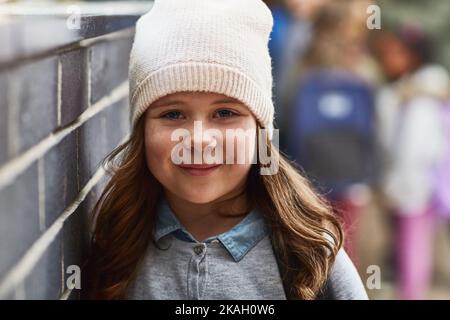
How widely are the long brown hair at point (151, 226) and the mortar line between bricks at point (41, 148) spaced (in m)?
0.11

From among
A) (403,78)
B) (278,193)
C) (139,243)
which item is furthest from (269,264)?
(403,78)

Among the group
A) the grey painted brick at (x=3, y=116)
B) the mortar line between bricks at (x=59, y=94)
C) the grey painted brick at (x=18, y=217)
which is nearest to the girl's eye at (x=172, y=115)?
the mortar line between bricks at (x=59, y=94)

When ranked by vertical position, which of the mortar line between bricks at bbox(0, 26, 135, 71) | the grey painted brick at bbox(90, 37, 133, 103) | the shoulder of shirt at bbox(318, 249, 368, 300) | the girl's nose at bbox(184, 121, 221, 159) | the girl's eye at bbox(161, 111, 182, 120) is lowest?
the shoulder of shirt at bbox(318, 249, 368, 300)

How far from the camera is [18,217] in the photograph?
4.02ft

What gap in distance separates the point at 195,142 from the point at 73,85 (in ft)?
0.80

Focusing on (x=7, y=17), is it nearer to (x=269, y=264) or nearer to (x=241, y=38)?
(x=241, y=38)

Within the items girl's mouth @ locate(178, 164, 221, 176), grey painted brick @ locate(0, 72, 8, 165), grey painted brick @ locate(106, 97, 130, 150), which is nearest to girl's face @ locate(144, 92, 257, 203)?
girl's mouth @ locate(178, 164, 221, 176)

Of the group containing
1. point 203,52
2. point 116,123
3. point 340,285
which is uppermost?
point 203,52

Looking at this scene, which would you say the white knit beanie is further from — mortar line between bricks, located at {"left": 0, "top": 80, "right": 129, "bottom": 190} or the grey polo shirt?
the grey polo shirt

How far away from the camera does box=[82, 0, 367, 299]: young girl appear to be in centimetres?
160

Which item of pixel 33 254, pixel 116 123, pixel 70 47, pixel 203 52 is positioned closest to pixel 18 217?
pixel 33 254

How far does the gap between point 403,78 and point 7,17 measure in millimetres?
3086

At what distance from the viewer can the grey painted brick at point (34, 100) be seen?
3.96ft

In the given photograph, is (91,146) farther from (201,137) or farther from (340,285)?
(340,285)
